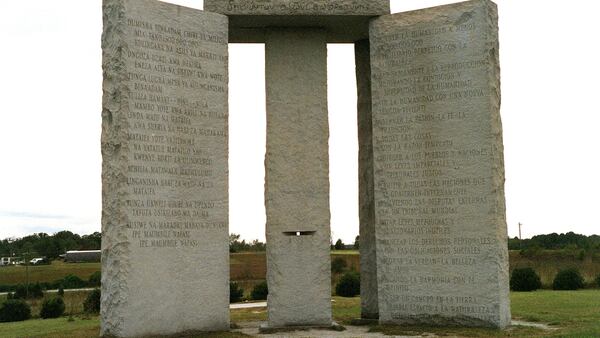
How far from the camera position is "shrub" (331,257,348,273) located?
30375 mm

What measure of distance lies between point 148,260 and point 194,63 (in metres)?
3.81

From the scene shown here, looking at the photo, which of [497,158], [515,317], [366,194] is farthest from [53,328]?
[497,158]

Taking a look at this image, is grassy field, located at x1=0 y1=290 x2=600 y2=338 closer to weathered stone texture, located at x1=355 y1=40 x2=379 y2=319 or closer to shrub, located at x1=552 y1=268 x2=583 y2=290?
weathered stone texture, located at x1=355 y1=40 x2=379 y2=319

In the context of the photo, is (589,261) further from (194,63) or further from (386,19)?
(194,63)

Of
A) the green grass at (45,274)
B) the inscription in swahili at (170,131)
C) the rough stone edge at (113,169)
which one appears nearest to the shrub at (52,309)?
the rough stone edge at (113,169)

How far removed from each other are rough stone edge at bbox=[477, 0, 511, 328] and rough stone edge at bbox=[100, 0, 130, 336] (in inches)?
264

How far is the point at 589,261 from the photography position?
99.2 feet

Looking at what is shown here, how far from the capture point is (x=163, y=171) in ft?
38.8

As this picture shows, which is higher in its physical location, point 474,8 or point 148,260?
point 474,8

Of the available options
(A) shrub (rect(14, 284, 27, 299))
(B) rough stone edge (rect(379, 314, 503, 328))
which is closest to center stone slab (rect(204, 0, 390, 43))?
(B) rough stone edge (rect(379, 314, 503, 328))

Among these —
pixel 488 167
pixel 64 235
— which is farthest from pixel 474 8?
pixel 64 235

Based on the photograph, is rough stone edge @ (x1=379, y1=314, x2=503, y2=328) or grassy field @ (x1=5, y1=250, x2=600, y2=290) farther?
grassy field @ (x1=5, y1=250, x2=600, y2=290)

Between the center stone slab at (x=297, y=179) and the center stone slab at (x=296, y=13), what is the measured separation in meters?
0.32

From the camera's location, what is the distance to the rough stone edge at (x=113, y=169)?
11109 millimetres
